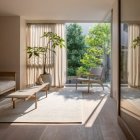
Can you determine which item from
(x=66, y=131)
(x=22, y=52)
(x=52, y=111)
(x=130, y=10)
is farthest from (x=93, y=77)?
(x=130, y=10)

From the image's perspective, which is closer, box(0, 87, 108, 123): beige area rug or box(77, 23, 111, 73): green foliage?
box(0, 87, 108, 123): beige area rug

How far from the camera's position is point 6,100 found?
20.0ft

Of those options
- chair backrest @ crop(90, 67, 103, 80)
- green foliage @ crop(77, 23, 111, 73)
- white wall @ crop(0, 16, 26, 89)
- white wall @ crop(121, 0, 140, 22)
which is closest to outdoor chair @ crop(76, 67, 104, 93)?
chair backrest @ crop(90, 67, 103, 80)

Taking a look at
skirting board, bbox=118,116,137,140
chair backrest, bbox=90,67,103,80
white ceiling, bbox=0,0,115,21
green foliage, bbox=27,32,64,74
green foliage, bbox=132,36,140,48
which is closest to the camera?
green foliage, bbox=132,36,140,48

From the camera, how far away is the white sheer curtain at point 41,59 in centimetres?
870

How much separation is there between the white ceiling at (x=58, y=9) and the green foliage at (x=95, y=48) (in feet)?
1.96

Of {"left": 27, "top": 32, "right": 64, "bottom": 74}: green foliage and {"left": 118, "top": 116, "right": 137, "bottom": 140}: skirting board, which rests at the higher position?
{"left": 27, "top": 32, "right": 64, "bottom": 74}: green foliage

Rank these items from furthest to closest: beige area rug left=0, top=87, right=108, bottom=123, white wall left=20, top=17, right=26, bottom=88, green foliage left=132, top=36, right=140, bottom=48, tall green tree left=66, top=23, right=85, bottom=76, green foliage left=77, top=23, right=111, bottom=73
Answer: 1. tall green tree left=66, top=23, right=85, bottom=76
2. green foliage left=77, top=23, right=111, bottom=73
3. white wall left=20, top=17, right=26, bottom=88
4. beige area rug left=0, top=87, right=108, bottom=123
5. green foliage left=132, top=36, right=140, bottom=48

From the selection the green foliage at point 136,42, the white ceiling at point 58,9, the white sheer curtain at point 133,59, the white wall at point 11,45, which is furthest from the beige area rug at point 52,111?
the white ceiling at point 58,9

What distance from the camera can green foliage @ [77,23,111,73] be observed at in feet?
29.0

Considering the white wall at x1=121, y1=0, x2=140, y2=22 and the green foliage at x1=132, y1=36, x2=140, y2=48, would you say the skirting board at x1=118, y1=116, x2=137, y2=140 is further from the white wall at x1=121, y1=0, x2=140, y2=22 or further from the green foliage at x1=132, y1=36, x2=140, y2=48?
the white wall at x1=121, y1=0, x2=140, y2=22

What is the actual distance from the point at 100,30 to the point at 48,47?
1.95m

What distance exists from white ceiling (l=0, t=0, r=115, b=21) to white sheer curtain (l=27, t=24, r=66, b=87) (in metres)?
0.56

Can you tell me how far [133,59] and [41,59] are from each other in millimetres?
5930
